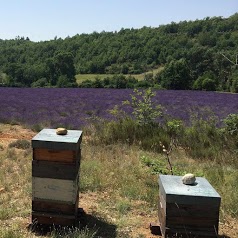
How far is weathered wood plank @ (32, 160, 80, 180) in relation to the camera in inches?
190

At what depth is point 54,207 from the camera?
16.3ft

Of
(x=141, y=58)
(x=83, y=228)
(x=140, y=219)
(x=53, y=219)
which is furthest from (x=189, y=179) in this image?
(x=141, y=58)

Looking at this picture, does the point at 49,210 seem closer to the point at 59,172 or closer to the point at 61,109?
the point at 59,172

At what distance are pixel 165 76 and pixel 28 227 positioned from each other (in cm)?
5366

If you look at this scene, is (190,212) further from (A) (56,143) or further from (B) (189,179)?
(A) (56,143)

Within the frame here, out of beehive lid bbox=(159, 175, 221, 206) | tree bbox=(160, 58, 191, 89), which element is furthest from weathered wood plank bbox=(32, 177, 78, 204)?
tree bbox=(160, 58, 191, 89)

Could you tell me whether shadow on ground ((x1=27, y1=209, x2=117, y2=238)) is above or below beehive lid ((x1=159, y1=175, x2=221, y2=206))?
below

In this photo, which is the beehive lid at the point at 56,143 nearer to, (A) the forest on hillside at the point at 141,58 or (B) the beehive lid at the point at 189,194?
(B) the beehive lid at the point at 189,194

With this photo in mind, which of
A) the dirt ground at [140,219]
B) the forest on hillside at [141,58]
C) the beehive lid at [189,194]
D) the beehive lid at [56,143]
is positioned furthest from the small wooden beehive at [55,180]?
the forest on hillside at [141,58]

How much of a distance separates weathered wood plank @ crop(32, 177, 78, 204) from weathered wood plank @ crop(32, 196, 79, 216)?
0.21ft

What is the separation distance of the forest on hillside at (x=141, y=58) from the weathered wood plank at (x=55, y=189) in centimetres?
4141

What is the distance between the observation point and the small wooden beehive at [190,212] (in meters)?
4.40

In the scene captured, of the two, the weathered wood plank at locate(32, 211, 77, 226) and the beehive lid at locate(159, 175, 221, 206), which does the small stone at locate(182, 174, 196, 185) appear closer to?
the beehive lid at locate(159, 175, 221, 206)

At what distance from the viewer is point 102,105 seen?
62.6ft
